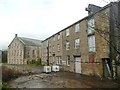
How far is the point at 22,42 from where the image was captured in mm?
55469

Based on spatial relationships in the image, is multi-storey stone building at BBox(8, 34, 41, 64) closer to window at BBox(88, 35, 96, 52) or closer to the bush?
the bush

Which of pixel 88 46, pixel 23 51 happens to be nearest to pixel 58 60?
pixel 88 46

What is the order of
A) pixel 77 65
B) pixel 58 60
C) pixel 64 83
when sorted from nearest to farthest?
1. pixel 64 83
2. pixel 77 65
3. pixel 58 60

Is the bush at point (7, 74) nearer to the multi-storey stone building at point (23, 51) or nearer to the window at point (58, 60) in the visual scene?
the window at point (58, 60)

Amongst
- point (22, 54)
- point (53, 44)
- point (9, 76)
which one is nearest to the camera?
point (9, 76)

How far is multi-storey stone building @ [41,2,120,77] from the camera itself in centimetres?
1948

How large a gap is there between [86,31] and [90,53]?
323 centimetres

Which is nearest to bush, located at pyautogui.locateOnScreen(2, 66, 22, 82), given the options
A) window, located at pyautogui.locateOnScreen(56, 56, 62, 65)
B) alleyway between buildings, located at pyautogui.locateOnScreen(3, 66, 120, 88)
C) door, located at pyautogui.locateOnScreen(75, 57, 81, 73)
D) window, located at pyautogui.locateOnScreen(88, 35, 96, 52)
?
alleyway between buildings, located at pyautogui.locateOnScreen(3, 66, 120, 88)

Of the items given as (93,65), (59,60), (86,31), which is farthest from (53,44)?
(93,65)

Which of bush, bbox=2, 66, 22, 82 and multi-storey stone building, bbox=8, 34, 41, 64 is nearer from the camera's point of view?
bush, bbox=2, 66, 22, 82

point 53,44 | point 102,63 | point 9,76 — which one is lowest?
point 9,76

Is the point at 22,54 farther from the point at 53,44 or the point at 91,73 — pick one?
the point at 91,73

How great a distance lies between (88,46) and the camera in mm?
24734

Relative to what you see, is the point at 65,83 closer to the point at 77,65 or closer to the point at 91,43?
the point at 91,43
